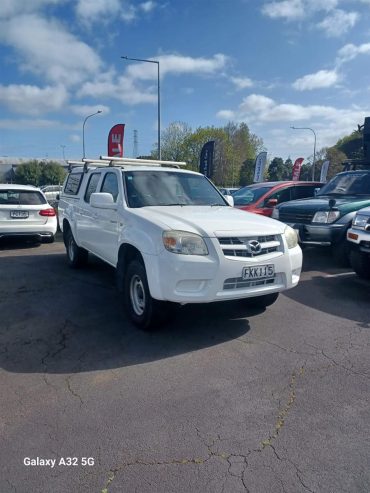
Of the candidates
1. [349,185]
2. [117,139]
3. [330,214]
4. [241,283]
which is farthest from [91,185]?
[117,139]

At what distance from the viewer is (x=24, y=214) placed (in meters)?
9.45

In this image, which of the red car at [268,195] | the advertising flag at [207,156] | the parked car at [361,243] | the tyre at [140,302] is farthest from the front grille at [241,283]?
the advertising flag at [207,156]

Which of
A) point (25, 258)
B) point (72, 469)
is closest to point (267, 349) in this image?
point (72, 469)

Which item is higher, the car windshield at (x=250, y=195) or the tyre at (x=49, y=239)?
the car windshield at (x=250, y=195)

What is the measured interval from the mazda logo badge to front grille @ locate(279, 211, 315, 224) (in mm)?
4171

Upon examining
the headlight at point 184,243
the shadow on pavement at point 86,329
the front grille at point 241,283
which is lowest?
the shadow on pavement at point 86,329

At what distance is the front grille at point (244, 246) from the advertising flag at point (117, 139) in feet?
55.1

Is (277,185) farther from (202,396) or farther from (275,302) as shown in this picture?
(202,396)

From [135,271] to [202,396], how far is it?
1685mm

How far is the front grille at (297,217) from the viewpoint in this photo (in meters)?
7.84

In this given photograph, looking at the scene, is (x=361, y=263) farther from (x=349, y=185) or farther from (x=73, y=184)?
(x=73, y=184)

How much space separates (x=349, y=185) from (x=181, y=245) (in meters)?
6.54

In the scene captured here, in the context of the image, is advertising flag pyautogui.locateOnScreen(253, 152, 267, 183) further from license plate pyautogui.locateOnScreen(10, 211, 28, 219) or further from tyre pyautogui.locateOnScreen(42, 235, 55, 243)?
license plate pyautogui.locateOnScreen(10, 211, 28, 219)

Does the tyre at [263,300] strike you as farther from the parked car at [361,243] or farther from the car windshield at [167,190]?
the parked car at [361,243]
